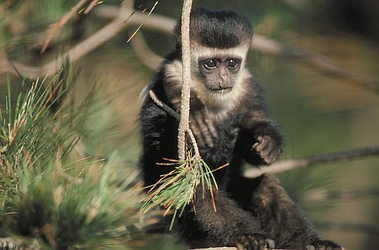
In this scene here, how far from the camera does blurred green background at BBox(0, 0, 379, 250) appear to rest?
12.3ft

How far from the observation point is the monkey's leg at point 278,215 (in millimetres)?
3301

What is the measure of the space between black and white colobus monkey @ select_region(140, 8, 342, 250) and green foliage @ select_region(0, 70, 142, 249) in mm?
863

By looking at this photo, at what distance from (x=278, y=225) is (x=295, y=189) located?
41.0 inches

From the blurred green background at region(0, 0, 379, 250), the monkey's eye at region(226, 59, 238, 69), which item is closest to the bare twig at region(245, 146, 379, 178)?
the blurred green background at region(0, 0, 379, 250)

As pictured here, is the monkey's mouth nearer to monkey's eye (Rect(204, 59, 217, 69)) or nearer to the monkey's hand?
monkey's eye (Rect(204, 59, 217, 69))

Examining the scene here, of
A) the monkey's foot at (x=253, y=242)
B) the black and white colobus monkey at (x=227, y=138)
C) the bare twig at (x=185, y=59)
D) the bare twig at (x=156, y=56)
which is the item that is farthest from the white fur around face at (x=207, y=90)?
the bare twig at (x=185, y=59)

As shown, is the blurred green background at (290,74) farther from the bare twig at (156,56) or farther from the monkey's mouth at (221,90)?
the monkey's mouth at (221,90)

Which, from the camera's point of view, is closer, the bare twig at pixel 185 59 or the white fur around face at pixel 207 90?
the bare twig at pixel 185 59

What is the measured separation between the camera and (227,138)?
3.71 metres

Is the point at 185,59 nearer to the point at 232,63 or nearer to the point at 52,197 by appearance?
the point at 52,197

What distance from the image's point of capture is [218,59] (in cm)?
371

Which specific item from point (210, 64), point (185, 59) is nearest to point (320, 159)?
point (210, 64)

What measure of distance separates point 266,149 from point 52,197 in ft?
4.87

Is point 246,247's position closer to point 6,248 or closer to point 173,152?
point 173,152
